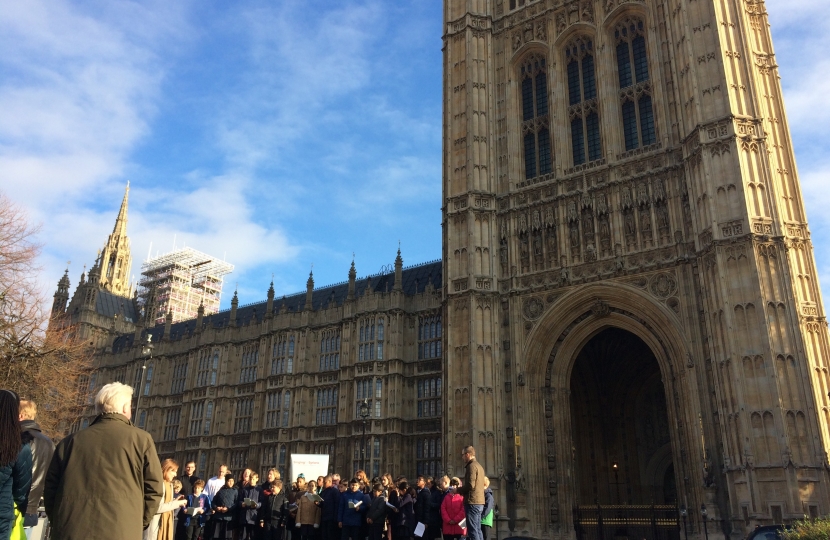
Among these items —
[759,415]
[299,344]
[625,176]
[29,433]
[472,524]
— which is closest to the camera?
[29,433]

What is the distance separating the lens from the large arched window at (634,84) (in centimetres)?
2902

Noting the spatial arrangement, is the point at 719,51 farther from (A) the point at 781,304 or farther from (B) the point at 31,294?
(B) the point at 31,294

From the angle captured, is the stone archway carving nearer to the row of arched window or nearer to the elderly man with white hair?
the row of arched window

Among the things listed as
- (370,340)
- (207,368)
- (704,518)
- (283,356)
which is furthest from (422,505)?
(207,368)

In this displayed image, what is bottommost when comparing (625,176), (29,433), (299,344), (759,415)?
(29,433)

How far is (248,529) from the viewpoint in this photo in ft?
46.1

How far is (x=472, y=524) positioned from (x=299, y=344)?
31.9m

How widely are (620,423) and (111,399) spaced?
30660 mm

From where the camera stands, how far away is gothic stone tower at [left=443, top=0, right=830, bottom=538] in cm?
2186

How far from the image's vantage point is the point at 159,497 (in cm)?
497

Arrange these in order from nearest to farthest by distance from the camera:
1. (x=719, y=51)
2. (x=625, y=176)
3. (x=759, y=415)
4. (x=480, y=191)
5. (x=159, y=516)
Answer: (x=159, y=516)
(x=759, y=415)
(x=719, y=51)
(x=625, y=176)
(x=480, y=191)

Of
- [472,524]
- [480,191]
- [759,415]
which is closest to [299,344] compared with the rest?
[480,191]

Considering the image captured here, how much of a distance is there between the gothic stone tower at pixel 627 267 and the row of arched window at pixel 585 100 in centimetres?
10

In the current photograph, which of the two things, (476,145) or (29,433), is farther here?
(476,145)
